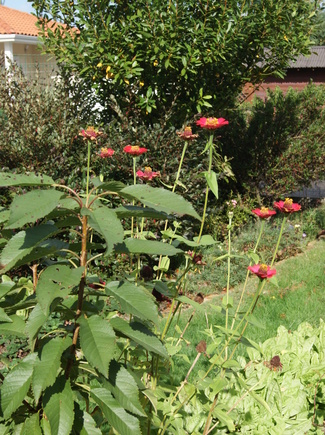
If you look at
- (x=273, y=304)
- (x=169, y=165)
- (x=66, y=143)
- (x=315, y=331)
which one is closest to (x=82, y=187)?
(x=66, y=143)

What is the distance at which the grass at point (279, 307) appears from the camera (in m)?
4.14

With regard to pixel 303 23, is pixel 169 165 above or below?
below

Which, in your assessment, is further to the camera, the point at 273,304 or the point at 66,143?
the point at 66,143

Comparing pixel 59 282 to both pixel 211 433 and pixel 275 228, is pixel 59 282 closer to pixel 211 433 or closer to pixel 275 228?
pixel 211 433

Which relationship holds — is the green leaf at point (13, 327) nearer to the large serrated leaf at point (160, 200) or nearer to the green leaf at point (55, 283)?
the green leaf at point (55, 283)

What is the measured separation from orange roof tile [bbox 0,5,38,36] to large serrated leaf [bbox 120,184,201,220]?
16070 mm

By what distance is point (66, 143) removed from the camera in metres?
5.57

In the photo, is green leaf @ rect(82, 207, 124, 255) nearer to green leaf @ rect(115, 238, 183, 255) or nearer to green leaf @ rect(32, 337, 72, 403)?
green leaf @ rect(115, 238, 183, 255)

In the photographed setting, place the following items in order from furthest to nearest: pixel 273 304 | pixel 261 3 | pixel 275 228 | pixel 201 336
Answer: pixel 275 228 → pixel 261 3 → pixel 273 304 → pixel 201 336

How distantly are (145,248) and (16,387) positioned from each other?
53 cm

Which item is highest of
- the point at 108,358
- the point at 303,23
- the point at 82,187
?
the point at 303,23

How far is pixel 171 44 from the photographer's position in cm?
596

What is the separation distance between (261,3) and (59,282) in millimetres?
5898

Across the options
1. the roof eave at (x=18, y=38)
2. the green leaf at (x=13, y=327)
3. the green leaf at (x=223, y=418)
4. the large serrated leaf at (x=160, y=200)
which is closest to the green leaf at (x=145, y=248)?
the large serrated leaf at (x=160, y=200)
